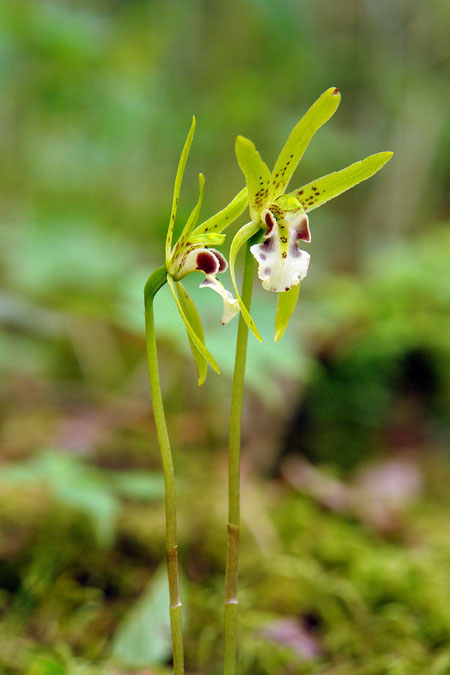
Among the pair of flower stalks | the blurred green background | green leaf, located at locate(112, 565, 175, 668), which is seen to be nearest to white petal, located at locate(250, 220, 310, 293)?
the pair of flower stalks

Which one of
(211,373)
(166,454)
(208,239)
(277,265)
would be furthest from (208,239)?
(211,373)

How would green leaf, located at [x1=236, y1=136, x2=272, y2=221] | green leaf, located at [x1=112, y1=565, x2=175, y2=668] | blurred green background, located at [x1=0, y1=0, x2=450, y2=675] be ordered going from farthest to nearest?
blurred green background, located at [x1=0, y1=0, x2=450, y2=675] < green leaf, located at [x1=112, y1=565, x2=175, y2=668] < green leaf, located at [x1=236, y1=136, x2=272, y2=221]

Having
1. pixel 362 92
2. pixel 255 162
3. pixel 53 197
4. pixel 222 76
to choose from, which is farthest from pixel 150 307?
pixel 362 92

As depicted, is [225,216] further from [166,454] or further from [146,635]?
[146,635]

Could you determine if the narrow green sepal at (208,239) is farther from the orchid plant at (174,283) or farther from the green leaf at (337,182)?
the green leaf at (337,182)

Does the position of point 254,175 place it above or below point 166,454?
above

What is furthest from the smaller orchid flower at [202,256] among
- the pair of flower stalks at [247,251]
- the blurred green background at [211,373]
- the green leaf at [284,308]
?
the blurred green background at [211,373]

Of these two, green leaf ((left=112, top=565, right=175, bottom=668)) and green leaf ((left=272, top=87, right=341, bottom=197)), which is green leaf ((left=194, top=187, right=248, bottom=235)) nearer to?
green leaf ((left=272, top=87, right=341, bottom=197))

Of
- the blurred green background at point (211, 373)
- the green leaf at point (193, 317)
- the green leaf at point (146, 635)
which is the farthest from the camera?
the blurred green background at point (211, 373)
